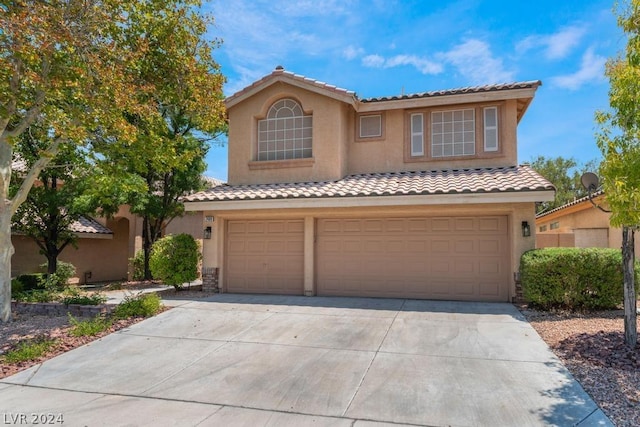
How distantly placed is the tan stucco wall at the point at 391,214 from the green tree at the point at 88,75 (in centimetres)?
330

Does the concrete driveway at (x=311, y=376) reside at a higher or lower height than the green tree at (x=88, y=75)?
lower

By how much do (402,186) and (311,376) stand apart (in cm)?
682

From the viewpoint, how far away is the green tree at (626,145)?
593 cm

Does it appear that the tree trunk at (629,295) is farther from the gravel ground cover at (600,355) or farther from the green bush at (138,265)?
the green bush at (138,265)

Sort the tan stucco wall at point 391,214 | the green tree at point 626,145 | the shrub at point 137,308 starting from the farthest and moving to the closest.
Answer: the tan stucco wall at point 391,214 → the shrub at point 137,308 → the green tree at point 626,145

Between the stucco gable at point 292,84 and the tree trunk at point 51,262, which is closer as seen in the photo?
the stucco gable at point 292,84

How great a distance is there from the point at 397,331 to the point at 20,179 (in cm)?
1363

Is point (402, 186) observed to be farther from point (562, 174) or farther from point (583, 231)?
point (562, 174)

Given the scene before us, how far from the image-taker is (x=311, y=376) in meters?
6.29

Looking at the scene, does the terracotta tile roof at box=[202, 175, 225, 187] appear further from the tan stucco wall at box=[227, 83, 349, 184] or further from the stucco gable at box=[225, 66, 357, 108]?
the stucco gable at box=[225, 66, 357, 108]

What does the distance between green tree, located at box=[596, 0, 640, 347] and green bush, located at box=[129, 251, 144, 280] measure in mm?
17740

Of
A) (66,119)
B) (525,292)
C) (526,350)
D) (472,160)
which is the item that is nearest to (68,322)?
(66,119)

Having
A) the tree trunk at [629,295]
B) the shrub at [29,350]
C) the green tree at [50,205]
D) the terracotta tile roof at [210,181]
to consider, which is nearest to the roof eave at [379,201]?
the tree trunk at [629,295]

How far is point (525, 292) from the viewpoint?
34.1 feet
